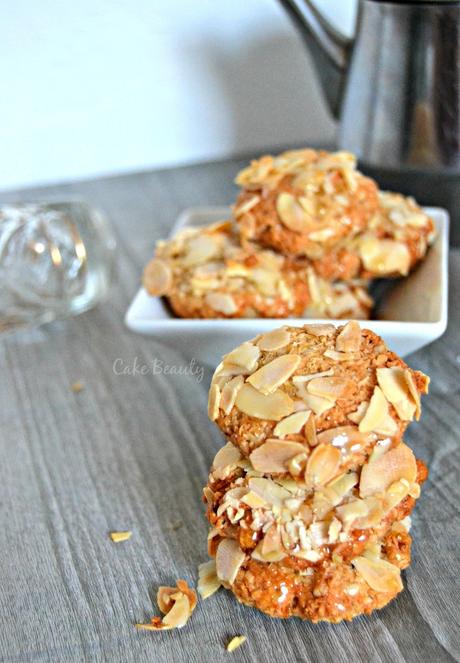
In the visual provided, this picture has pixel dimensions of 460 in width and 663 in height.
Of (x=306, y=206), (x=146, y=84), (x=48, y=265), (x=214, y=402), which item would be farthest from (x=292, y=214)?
(x=146, y=84)

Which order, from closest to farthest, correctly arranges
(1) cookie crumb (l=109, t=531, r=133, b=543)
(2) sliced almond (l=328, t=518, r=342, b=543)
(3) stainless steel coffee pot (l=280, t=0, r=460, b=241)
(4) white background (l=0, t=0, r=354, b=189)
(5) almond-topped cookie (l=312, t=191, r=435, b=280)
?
(2) sliced almond (l=328, t=518, r=342, b=543)
(1) cookie crumb (l=109, t=531, r=133, b=543)
(5) almond-topped cookie (l=312, t=191, r=435, b=280)
(3) stainless steel coffee pot (l=280, t=0, r=460, b=241)
(4) white background (l=0, t=0, r=354, b=189)

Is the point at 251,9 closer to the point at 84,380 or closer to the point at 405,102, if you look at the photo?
the point at 405,102

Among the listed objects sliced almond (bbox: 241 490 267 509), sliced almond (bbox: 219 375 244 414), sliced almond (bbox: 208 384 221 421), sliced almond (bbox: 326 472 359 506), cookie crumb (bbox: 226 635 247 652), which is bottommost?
cookie crumb (bbox: 226 635 247 652)

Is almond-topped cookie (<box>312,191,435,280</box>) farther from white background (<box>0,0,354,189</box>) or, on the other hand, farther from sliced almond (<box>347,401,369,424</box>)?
white background (<box>0,0,354,189</box>)

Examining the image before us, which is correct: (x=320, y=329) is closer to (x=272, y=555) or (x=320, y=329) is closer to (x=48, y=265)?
(x=272, y=555)

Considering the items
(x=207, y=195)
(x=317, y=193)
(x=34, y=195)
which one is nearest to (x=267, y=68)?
(x=207, y=195)

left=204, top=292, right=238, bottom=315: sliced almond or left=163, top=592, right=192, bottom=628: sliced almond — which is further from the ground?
left=204, top=292, right=238, bottom=315: sliced almond

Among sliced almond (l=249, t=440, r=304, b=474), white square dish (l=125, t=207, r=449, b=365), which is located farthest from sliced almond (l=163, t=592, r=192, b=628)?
white square dish (l=125, t=207, r=449, b=365)
